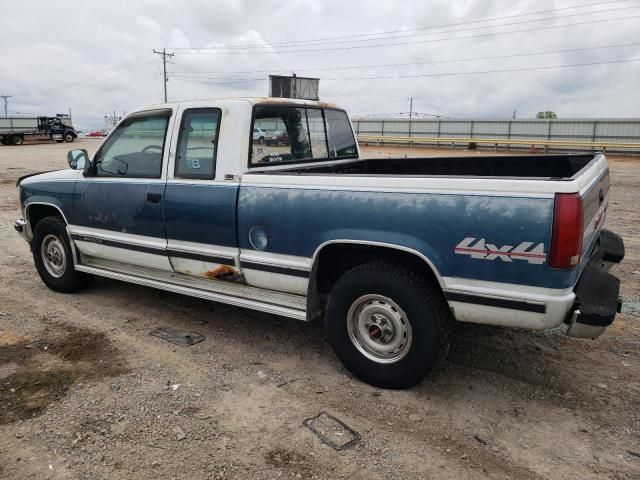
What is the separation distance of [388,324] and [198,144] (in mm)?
2159

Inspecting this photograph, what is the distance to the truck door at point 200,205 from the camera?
418 cm

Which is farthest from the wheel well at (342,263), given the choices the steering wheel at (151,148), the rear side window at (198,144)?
the steering wheel at (151,148)

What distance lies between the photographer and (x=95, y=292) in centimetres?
588

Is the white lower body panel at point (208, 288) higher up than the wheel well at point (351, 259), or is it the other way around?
the wheel well at point (351, 259)

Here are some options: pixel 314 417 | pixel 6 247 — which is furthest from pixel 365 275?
pixel 6 247

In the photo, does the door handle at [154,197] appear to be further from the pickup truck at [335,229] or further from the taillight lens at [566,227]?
the taillight lens at [566,227]

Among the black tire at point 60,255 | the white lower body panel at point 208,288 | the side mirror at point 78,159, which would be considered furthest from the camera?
the black tire at point 60,255

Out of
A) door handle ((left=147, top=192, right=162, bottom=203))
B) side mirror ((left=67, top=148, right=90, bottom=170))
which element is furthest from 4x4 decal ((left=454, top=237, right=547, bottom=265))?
side mirror ((left=67, top=148, right=90, bottom=170))

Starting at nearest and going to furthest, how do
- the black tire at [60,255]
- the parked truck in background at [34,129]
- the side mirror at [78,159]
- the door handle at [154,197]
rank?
the door handle at [154,197]
the side mirror at [78,159]
the black tire at [60,255]
the parked truck in background at [34,129]

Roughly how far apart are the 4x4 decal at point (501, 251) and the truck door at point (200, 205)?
181 centimetres

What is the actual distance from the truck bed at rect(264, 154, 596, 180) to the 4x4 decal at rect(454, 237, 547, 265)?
4.59 ft

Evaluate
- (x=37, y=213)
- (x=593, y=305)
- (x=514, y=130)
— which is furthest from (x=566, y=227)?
(x=514, y=130)

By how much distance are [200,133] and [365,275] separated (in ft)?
6.26

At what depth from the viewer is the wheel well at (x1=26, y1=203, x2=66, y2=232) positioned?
5.72 m
